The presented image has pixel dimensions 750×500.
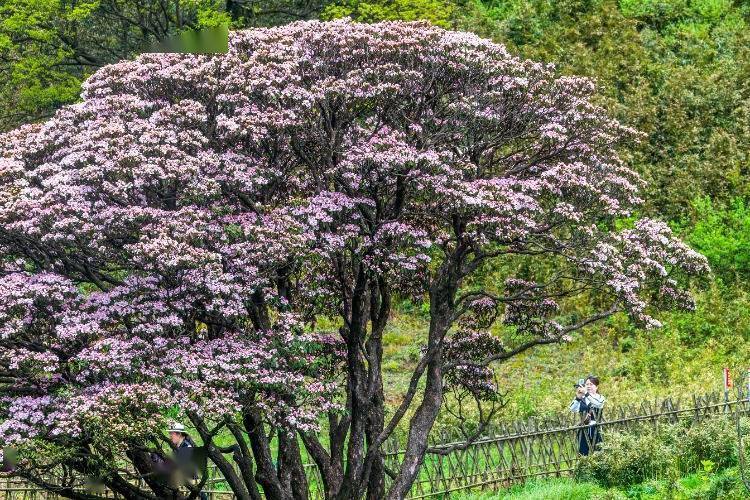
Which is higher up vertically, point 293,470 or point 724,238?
point 724,238

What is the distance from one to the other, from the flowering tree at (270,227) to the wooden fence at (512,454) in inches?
64.9

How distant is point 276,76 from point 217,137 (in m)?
1.32

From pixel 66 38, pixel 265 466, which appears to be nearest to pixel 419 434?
pixel 265 466

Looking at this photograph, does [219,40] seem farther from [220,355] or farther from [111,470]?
[111,470]

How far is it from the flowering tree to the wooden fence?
1648 millimetres

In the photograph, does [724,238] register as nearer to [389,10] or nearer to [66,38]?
[389,10]

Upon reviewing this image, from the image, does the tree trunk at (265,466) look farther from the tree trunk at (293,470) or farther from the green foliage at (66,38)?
the green foliage at (66,38)

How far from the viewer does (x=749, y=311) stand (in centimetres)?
2689

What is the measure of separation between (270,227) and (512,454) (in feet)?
24.3

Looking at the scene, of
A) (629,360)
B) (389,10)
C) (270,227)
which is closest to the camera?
(270,227)

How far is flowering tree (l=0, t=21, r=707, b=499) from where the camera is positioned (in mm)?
14344

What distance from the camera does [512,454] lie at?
19.5 metres

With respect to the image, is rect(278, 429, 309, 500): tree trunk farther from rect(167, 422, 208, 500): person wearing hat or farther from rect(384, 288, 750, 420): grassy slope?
rect(384, 288, 750, 420): grassy slope

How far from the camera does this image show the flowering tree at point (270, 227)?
14.3 m
